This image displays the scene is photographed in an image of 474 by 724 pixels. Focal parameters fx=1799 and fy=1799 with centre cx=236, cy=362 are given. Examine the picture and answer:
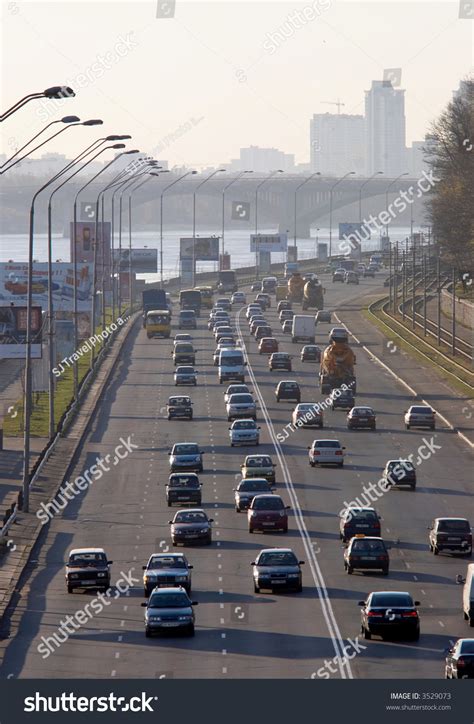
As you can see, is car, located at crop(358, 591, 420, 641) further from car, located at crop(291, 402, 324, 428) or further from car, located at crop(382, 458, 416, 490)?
car, located at crop(291, 402, 324, 428)

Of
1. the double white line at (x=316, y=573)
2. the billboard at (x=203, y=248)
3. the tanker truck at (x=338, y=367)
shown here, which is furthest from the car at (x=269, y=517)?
the billboard at (x=203, y=248)

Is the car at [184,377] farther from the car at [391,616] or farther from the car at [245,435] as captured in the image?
the car at [391,616]

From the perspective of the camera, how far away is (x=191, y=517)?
51.6 meters

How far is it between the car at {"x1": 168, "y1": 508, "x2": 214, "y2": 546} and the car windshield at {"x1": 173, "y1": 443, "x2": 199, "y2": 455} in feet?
48.9

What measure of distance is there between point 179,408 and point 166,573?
131ft

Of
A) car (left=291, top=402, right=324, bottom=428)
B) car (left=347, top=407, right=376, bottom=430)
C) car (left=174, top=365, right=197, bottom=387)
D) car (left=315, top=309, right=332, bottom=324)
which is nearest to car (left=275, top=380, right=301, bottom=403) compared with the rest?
car (left=174, top=365, right=197, bottom=387)

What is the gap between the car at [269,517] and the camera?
173ft

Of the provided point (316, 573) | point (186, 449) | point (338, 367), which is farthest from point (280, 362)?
point (316, 573)

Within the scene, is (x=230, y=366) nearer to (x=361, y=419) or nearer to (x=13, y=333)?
(x=13, y=333)

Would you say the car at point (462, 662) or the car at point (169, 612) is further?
the car at point (169, 612)

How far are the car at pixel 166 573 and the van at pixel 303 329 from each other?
75.3 meters
